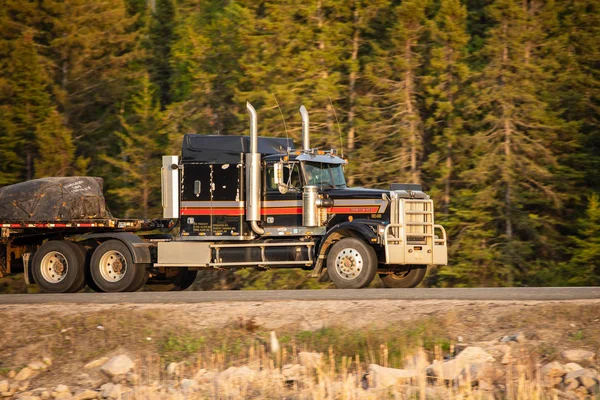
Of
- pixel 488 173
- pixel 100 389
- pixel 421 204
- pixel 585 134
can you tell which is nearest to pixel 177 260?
pixel 421 204

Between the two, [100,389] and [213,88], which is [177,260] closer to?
[100,389]

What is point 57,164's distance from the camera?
39.5 meters

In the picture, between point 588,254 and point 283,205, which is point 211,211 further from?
point 588,254

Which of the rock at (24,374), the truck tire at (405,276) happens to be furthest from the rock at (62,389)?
the truck tire at (405,276)

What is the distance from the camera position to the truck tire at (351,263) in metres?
17.7

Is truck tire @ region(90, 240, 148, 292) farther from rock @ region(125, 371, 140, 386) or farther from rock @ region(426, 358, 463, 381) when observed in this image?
rock @ region(426, 358, 463, 381)

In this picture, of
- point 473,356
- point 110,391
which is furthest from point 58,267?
point 473,356

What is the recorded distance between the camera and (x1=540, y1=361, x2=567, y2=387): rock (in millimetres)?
11422

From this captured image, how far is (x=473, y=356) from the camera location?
11977 millimetres

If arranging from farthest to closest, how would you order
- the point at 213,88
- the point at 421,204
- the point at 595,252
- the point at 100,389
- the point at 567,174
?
1. the point at 213,88
2. the point at 567,174
3. the point at 595,252
4. the point at 421,204
5. the point at 100,389

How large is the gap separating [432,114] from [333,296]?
2042 centimetres

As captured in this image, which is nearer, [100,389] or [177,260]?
[100,389]

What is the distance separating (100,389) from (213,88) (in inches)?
1078

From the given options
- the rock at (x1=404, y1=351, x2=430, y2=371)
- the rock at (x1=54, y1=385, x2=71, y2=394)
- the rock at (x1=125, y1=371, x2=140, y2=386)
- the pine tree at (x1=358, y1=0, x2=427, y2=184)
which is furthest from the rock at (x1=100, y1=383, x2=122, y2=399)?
the pine tree at (x1=358, y1=0, x2=427, y2=184)
